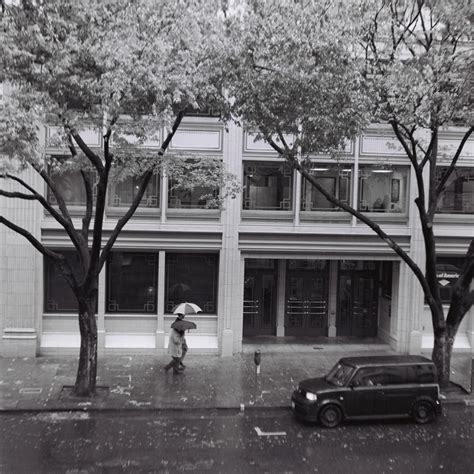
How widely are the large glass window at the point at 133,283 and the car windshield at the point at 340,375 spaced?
7243 millimetres

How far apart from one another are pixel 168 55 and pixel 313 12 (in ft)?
10.5

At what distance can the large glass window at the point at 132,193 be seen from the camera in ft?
55.9

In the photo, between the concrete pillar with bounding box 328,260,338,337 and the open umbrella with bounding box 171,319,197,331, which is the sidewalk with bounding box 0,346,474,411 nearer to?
the open umbrella with bounding box 171,319,197,331

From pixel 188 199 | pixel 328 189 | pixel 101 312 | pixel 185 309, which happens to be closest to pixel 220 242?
pixel 188 199

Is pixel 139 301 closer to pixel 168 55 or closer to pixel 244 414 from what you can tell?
pixel 244 414

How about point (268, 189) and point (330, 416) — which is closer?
point (330, 416)

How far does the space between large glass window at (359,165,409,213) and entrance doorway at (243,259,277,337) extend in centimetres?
411

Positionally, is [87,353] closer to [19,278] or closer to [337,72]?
[19,278]

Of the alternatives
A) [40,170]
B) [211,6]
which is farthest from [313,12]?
[40,170]

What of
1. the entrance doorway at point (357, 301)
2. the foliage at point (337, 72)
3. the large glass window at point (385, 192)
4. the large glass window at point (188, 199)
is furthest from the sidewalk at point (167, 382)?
the foliage at point (337, 72)

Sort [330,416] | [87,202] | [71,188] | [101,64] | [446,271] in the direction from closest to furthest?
[101,64]
[330,416]
[87,202]
[71,188]
[446,271]

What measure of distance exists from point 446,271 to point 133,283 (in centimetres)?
1098

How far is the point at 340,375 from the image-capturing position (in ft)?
39.2

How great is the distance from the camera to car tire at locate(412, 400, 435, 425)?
38.2ft
